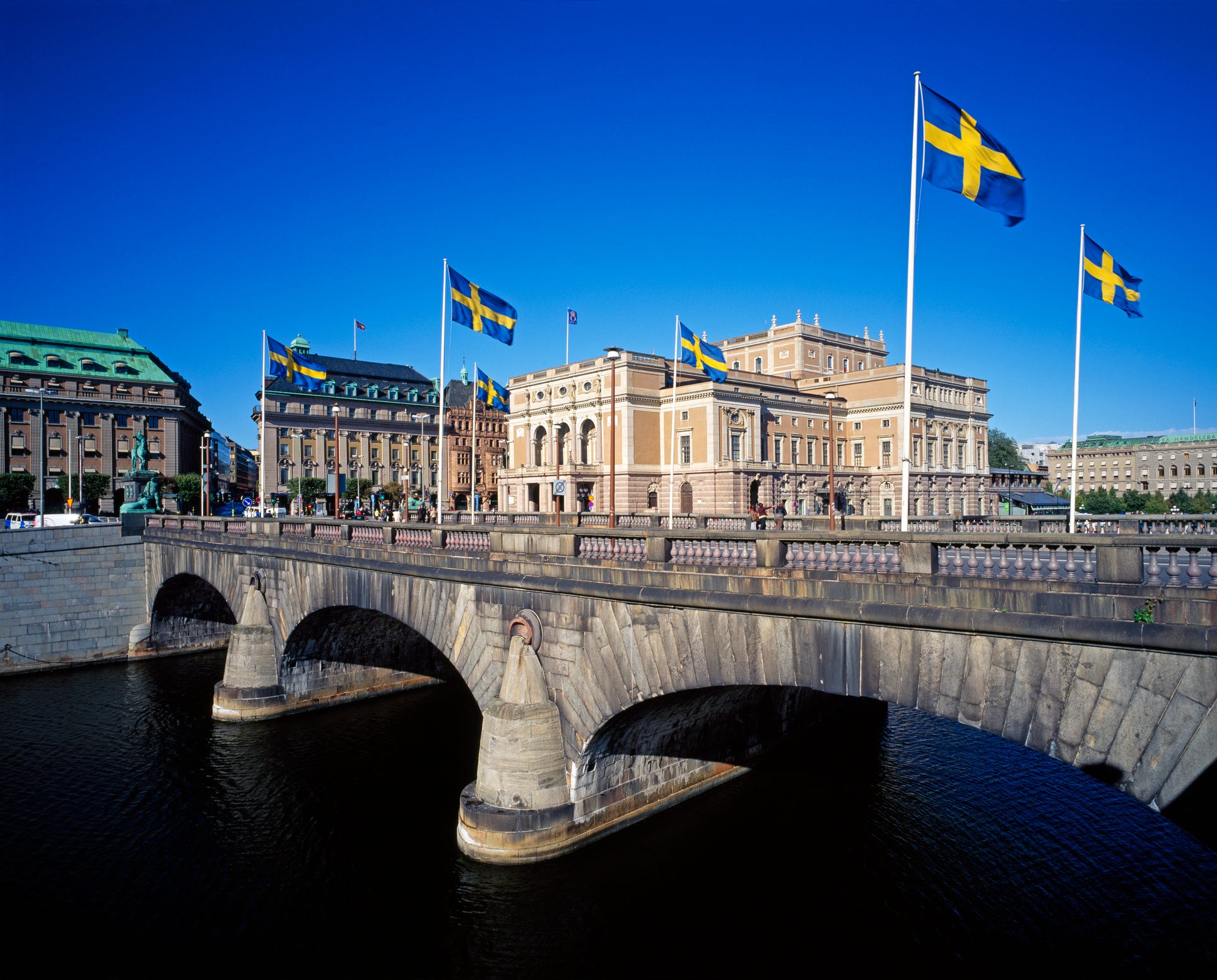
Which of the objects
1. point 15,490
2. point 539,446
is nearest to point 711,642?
point 539,446

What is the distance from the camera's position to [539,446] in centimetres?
8175

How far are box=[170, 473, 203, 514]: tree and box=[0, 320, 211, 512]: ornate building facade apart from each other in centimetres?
406

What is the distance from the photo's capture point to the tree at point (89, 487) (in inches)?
3157

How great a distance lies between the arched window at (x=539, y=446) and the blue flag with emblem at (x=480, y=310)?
5272cm

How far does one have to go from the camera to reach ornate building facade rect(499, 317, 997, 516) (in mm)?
72438

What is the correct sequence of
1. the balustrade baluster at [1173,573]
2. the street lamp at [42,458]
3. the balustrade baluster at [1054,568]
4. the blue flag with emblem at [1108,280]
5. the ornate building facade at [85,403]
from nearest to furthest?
the balustrade baluster at [1173,573] < the balustrade baluster at [1054,568] < the blue flag with emblem at [1108,280] < the street lamp at [42,458] < the ornate building facade at [85,403]

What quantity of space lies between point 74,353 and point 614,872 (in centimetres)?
9560

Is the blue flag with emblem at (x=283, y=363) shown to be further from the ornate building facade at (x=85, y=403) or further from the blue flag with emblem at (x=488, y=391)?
the ornate building facade at (x=85, y=403)

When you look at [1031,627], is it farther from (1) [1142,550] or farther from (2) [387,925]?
(2) [387,925]

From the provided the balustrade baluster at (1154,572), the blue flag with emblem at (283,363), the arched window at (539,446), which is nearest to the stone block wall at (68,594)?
the blue flag with emblem at (283,363)

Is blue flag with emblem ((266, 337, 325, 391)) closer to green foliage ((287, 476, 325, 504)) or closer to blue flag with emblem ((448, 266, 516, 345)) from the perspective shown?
blue flag with emblem ((448, 266, 516, 345))

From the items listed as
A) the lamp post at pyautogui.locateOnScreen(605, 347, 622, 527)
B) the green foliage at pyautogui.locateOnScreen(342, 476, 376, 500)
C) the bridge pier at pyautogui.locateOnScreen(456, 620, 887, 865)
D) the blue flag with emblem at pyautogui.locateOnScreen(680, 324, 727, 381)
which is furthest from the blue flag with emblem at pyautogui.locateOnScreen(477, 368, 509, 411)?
the green foliage at pyautogui.locateOnScreen(342, 476, 376, 500)

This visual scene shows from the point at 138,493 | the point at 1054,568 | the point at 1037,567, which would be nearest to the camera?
the point at 1054,568

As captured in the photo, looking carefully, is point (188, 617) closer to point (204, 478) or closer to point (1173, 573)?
point (204, 478)
